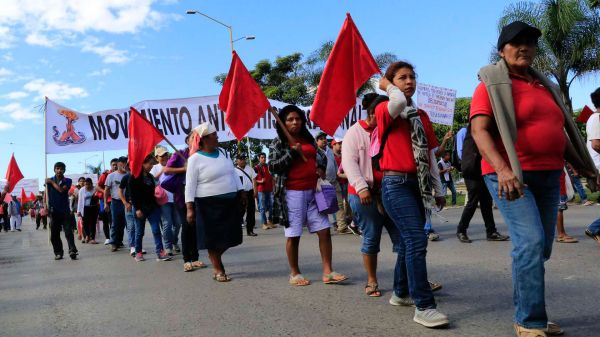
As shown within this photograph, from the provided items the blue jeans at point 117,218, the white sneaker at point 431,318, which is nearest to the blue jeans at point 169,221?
the blue jeans at point 117,218

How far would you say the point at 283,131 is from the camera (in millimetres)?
5555

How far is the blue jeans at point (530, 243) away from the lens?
3.03 metres

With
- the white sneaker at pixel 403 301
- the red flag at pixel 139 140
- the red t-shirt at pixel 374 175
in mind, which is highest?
the red flag at pixel 139 140

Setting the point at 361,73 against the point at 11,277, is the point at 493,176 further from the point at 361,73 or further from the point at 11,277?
the point at 11,277

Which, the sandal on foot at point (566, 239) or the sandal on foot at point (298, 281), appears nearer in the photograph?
the sandal on foot at point (298, 281)

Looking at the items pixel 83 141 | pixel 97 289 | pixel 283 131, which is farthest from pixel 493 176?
pixel 83 141

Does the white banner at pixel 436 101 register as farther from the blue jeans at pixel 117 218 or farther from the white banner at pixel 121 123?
the blue jeans at pixel 117 218

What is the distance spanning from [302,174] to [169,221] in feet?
12.6

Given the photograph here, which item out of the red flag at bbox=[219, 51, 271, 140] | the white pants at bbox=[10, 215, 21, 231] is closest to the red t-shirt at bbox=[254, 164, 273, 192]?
the red flag at bbox=[219, 51, 271, 140]

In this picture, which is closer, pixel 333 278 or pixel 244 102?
pixel 333 278

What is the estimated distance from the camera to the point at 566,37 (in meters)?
21.4

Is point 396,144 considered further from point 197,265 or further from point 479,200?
point 479,200

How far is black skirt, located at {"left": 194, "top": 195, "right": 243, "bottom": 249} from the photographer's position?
614cm

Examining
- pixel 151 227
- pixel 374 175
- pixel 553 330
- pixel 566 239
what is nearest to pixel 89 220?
pixel 151 227
